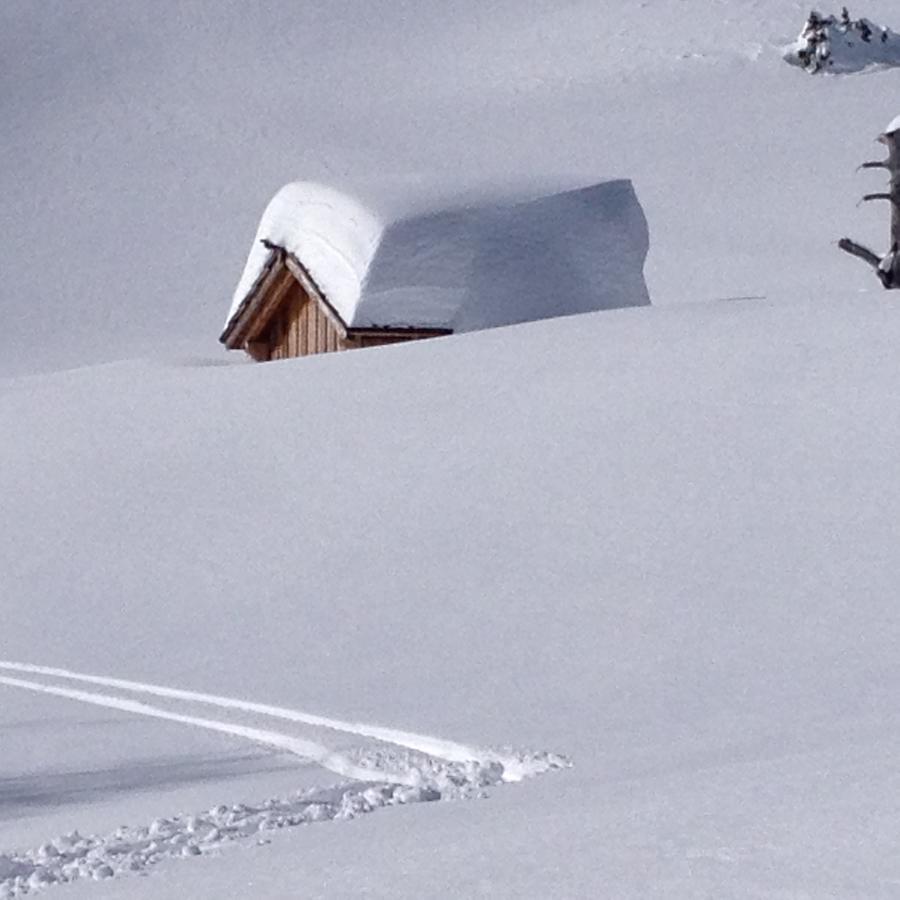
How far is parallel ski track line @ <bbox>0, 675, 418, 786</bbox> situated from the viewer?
7.50 m

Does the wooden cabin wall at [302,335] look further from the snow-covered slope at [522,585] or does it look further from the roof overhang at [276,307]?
the snow-covered slope at [522,585]

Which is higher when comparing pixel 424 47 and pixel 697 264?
pixel 424 47

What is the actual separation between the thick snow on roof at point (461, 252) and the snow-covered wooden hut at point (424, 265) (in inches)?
0.6

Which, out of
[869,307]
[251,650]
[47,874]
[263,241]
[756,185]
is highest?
[756,185]

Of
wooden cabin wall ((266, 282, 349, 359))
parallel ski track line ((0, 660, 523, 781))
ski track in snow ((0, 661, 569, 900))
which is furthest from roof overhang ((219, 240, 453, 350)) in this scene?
ski track in snow ((0, 661, 569, 900))

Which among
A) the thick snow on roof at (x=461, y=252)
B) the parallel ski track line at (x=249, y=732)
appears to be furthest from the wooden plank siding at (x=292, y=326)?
the parallel ski track line at (x=249, y=732)

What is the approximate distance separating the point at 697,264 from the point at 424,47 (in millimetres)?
17074

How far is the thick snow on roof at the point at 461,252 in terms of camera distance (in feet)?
63.7

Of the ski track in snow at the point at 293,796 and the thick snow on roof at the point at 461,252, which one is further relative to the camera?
the thick snow on roof at the point at 461,252

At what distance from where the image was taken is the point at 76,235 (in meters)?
43.4

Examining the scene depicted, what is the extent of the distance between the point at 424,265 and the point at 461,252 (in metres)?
0.46

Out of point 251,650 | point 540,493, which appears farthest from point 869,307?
point 251,650

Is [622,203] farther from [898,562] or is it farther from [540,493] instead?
[898,562]

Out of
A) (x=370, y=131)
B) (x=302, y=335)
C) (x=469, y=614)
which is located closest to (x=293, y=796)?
(x=469, y=614)
